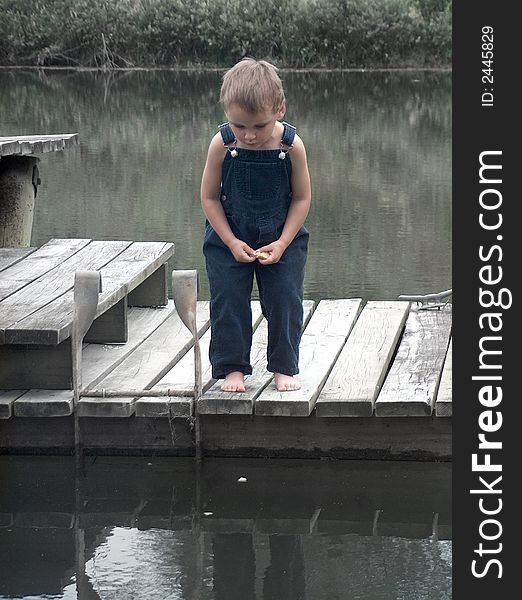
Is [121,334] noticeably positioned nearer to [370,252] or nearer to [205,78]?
[370,252]

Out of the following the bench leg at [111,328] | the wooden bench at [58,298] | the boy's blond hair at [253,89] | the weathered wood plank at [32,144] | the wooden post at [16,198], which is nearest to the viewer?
the boy's blond hair at [253,89]

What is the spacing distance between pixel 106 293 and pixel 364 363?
97 cm

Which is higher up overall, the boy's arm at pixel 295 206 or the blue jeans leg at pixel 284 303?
the boy's arm at pixel 295 206

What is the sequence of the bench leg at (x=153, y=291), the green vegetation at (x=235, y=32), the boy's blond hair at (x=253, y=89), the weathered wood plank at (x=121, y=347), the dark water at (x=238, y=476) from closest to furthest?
the dark water at (x=238, y=476), the boy's blond hair at (x=253, y=89), the weathered wood plank at (x=121, y=347), the bench leg at (x=153, y=291), the green vegetation at (x=235, y=32)

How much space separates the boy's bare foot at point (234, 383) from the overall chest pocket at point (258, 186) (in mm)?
578

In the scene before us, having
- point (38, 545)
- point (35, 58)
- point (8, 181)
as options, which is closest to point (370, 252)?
point (8, 181)

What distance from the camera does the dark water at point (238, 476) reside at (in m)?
3.75

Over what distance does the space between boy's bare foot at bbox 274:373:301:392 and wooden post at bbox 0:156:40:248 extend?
3173 millimetres

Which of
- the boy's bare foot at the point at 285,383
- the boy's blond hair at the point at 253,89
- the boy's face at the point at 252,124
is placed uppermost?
the boy's blond hair at the point at 253,89

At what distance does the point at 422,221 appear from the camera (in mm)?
10648

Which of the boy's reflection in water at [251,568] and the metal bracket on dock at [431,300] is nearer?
the boy's reflection in water at [251,568]

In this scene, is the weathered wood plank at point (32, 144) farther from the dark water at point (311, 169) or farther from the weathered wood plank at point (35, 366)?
the weathered wood plank at point (35, 366)

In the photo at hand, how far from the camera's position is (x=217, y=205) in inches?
175

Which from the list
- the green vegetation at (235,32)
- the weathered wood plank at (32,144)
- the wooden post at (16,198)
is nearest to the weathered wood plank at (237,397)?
the weathered wood plank at (32,144)
